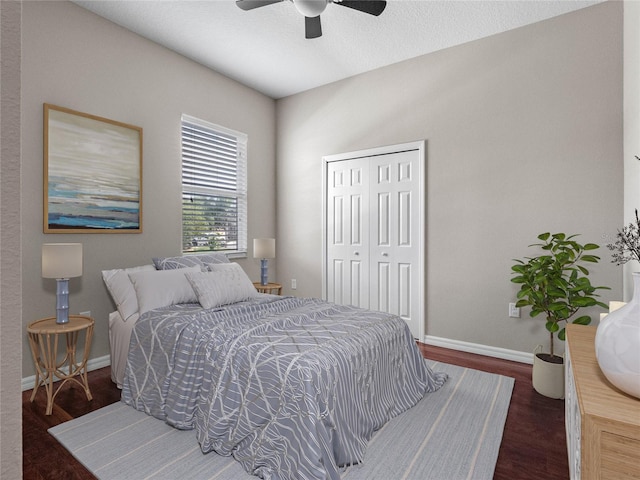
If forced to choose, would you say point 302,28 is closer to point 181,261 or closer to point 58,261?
point 181,261

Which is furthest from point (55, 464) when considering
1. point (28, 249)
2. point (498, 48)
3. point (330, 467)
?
point (498, 48)

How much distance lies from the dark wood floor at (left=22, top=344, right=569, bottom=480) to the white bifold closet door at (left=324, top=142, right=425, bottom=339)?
4.10 ft

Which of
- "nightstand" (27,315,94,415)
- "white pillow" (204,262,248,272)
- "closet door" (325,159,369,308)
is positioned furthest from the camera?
"closet door" (325,159,369,308)

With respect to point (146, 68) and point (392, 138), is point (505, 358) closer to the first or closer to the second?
point (392, 138)

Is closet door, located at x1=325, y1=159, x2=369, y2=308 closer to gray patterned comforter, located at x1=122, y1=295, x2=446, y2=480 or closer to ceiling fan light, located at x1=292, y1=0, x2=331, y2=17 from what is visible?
gray patterned comforter, located at x1=122, y1=295, x2=446, y2=480

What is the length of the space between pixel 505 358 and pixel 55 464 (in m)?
3.44

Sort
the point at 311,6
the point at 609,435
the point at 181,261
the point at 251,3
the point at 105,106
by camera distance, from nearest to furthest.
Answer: the point at 609,435 < the point at 311,6 < the point at 251,3 < the point at 105,106 < the point at 181,261

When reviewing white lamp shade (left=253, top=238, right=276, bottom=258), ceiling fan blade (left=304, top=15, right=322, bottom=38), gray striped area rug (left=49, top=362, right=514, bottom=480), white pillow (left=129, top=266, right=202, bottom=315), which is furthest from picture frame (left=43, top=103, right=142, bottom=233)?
ceiling fan blade (left=304, top=15, right=322, bottom=38)

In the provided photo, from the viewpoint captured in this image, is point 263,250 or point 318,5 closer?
point 318,5

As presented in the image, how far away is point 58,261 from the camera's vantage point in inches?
94.0

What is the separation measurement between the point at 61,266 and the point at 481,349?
11.9 feet

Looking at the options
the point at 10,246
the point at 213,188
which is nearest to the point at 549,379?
the point at 10,246

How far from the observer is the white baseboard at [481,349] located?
3221 millimetres

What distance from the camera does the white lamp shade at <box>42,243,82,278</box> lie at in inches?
93.7
